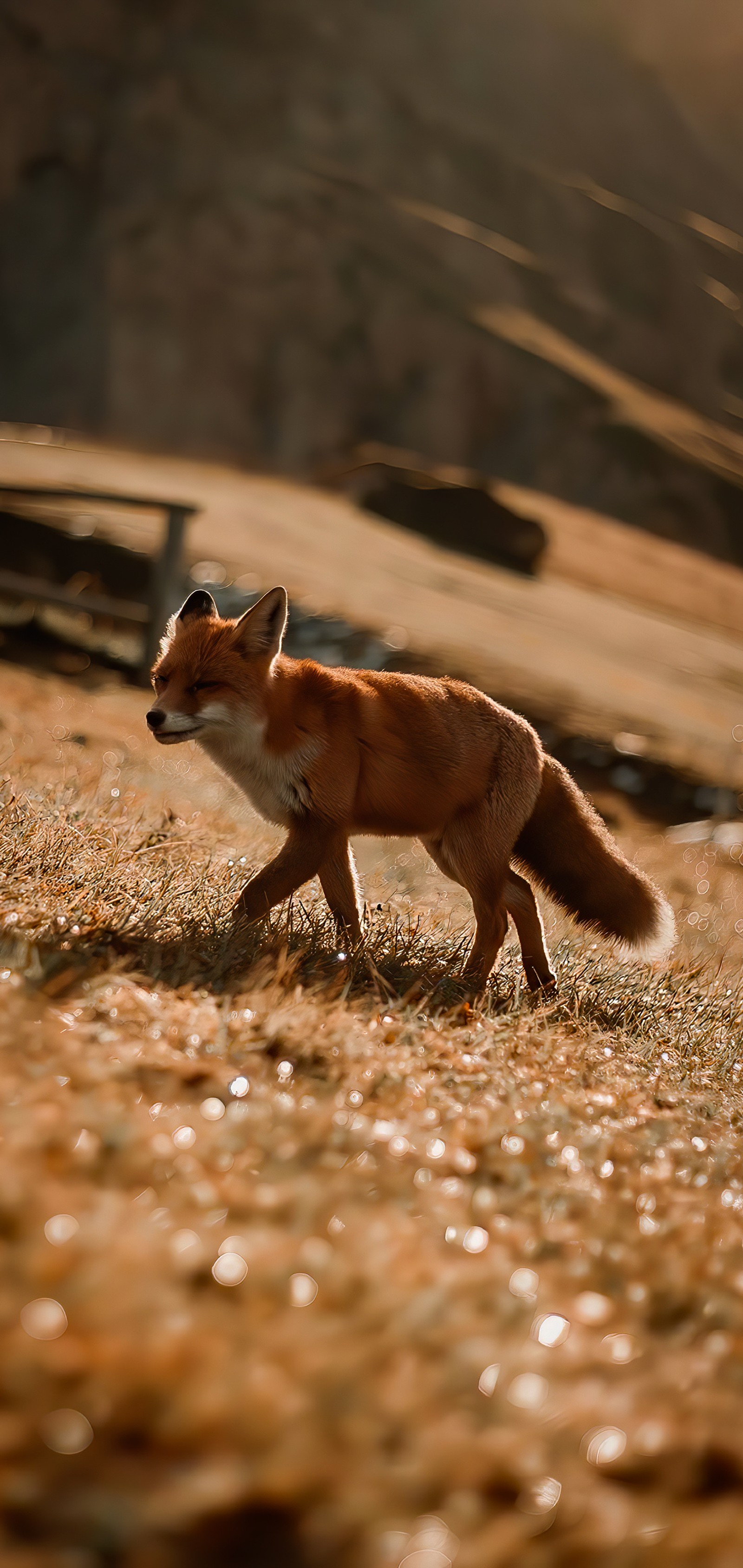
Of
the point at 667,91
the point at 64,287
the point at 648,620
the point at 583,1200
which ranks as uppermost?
the point at 667,91

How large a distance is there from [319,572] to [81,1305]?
1604cm

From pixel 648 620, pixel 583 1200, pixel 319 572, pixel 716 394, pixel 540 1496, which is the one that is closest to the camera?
pixel 540 1496

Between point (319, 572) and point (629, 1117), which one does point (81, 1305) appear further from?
point (319, 572)

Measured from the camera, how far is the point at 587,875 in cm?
452

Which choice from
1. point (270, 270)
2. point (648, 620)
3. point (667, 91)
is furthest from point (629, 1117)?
point (667, 91)

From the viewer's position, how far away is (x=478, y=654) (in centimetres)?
1469

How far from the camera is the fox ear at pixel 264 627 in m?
4.06

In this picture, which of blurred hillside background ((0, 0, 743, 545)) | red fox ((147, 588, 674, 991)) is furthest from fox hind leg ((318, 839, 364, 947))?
blurred hillside background ((0, 0, 743, 545))

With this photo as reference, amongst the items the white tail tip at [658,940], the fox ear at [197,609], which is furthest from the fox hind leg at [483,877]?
the fox ear at [197,609]

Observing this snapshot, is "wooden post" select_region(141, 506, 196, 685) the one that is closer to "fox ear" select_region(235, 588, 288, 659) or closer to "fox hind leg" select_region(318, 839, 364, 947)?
"fox ear" select_region(235, 588, 288, 659)

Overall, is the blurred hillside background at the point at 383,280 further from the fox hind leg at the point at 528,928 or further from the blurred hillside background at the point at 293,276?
the fox hind leg at the point at 528,928

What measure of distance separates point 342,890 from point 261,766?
24.2 inches

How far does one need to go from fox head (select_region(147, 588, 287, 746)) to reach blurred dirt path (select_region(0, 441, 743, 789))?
933 cm

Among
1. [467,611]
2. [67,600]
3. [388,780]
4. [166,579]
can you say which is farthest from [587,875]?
[467,611]
